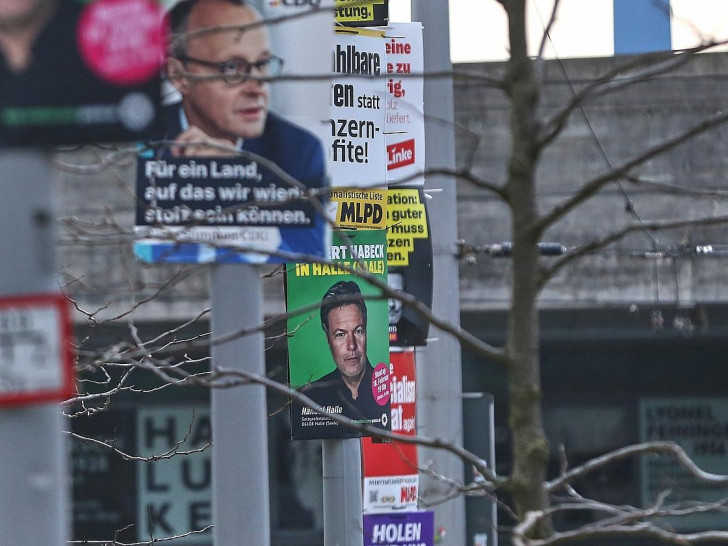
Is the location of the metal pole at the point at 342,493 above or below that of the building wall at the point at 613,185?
below

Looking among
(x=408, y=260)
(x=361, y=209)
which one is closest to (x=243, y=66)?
(x=361, y=209)

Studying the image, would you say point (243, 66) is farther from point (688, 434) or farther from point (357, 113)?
point (688, 434)

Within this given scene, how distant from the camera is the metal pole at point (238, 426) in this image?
490cm

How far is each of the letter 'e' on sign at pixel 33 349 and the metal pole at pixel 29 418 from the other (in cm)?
4

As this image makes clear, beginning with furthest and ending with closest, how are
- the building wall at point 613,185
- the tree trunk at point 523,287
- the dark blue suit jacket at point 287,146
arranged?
1. the building wall at point 613,185
2. the dark blue suit jacket at point 287,146
3. the tree trunk at point 523,287

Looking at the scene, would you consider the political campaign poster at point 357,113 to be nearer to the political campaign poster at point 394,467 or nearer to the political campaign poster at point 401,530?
the political campaign poster at point 394,467

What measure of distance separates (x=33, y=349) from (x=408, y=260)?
266 inches

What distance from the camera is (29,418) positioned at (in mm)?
3301

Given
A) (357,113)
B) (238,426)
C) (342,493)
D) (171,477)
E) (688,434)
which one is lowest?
(171,477)

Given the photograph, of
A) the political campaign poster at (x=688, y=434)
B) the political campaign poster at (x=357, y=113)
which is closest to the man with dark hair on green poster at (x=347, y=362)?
the political campaign poster at (x=357, y=113)

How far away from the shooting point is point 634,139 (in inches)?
693

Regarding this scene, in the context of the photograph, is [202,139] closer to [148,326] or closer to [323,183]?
[323,183]

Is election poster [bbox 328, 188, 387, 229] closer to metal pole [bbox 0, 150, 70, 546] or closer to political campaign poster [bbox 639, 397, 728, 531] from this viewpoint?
metal pole [bbox 0, 150, 70, 546]

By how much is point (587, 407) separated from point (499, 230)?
330 cm
